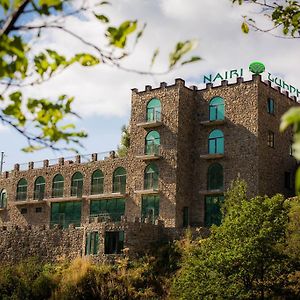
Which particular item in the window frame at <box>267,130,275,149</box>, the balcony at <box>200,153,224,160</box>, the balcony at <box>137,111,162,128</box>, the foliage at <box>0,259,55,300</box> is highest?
the balcony at <box>137,111,162,128</box>

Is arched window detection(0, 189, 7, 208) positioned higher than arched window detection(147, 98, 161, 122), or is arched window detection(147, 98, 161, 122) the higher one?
arched window detection(147, 98, 161, 122)

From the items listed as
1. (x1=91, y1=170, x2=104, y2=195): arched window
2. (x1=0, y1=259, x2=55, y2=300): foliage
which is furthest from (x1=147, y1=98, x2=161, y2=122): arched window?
(x1=0, y1=259, x2=55, y2=300): foliage

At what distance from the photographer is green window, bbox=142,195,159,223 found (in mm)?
40656

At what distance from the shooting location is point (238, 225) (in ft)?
82.4

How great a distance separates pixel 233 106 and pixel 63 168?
52.1 feet

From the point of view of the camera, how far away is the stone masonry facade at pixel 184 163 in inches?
1539

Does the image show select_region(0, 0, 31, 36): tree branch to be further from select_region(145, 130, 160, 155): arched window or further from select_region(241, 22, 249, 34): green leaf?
select_region(145, 130, 160, 155): arched window

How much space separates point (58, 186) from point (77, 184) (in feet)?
7.03

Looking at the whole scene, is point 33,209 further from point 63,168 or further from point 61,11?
point 61,11

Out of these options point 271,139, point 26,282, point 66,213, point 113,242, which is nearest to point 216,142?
point 271,139

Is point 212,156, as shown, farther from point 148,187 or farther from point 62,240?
point 62,240

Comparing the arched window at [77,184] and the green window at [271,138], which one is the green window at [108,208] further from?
the green window at [271,138]

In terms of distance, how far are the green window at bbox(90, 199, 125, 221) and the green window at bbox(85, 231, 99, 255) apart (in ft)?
20.2

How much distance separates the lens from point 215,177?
133ft
